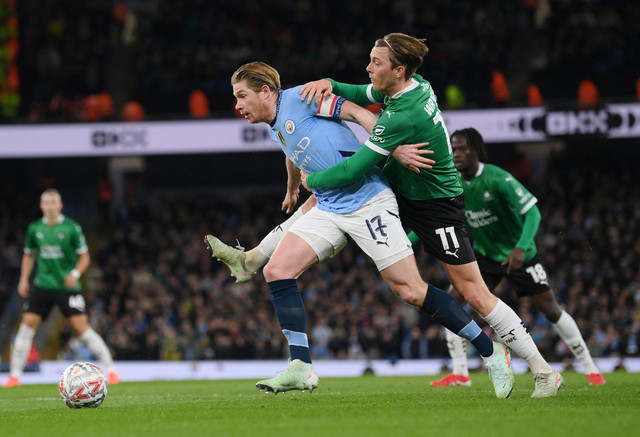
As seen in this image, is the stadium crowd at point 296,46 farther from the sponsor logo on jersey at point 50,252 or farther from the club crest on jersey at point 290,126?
the club crest on jersey at point 290,126

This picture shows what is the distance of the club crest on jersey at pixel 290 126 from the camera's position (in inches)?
231

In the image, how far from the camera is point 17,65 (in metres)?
22.4

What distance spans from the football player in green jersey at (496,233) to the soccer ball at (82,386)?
339 cm

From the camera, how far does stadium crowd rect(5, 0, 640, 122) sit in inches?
794

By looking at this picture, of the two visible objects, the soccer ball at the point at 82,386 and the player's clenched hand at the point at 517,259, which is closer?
the soccer ball at the point at 82,386

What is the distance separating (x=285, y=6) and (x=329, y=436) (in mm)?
21058

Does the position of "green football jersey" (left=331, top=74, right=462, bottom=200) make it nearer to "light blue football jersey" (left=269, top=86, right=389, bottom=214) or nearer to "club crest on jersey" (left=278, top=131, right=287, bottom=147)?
"light blue football jersey" (left=269, top=86, right=389, bottom=214)

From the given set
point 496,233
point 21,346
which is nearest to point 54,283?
point 21,346

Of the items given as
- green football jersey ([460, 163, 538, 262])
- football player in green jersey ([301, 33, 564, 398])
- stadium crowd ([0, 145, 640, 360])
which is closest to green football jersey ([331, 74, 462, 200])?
football player in green jersey ([301, 33, 564, 398])

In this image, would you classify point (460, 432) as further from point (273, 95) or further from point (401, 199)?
point (273, 95)

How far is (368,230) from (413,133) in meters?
0.69

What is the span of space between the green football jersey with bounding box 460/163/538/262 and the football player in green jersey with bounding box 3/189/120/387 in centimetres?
477

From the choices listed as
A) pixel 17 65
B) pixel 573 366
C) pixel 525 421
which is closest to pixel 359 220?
pixel 525 421

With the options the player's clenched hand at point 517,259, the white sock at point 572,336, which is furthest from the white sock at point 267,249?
the white sock at point 572,336
